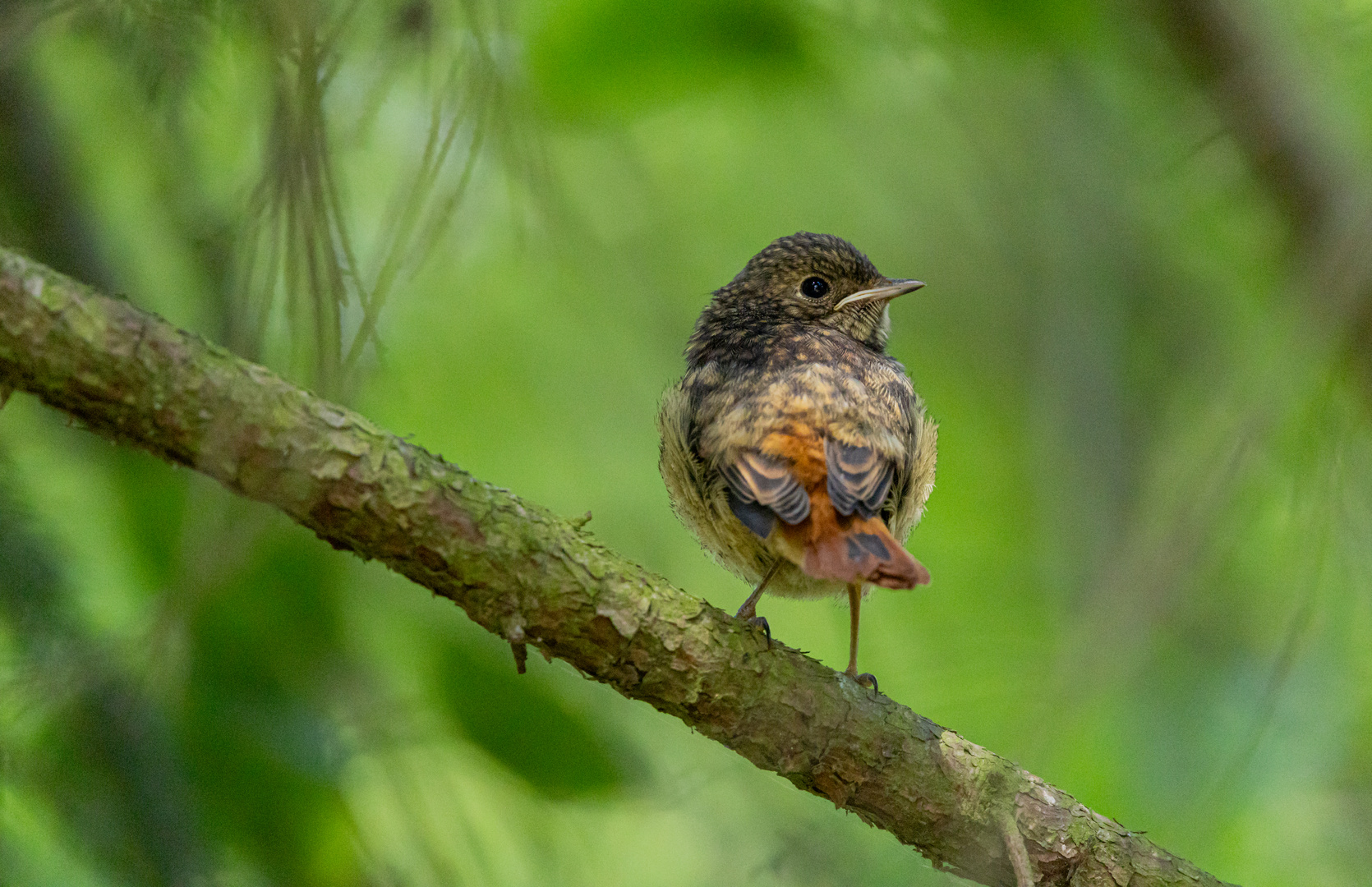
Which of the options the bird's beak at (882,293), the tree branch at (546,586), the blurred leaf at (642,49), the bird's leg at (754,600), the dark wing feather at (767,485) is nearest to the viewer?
the tree branch at (546,586)

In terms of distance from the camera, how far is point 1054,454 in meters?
5.58

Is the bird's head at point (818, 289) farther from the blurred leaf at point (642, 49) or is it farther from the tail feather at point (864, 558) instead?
the tail feather at point (864, 558)

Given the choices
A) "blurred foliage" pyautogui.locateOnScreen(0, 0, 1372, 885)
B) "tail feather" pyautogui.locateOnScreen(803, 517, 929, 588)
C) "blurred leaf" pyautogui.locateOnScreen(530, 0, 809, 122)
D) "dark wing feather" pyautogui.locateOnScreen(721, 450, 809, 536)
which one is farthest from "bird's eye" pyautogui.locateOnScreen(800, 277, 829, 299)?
"tail feather" pyautogui.locateOnScreen(803, 517, 929, 588)

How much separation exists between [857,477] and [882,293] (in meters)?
1.45

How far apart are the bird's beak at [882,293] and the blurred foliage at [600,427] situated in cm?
67

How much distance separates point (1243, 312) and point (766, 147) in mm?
2860

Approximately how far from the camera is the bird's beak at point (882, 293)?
4363mm

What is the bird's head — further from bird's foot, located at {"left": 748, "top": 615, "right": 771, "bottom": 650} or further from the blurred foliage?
bird's foot, located at {"left": 748, "top": 615, "right": 771, "bottom": 650}

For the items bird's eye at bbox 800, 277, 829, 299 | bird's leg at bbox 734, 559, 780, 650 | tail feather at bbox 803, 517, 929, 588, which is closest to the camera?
tail feather at bbox 803, 517, 929, 588

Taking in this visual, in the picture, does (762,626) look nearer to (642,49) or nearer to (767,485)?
(767,485)

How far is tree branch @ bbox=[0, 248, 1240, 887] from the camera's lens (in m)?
2.04

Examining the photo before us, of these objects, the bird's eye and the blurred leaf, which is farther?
the bird's eye

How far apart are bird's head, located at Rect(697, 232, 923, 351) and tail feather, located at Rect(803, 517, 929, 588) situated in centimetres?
153

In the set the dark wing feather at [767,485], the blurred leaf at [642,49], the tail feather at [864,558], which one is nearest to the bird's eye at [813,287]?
the blurred leaf at [642,49]
